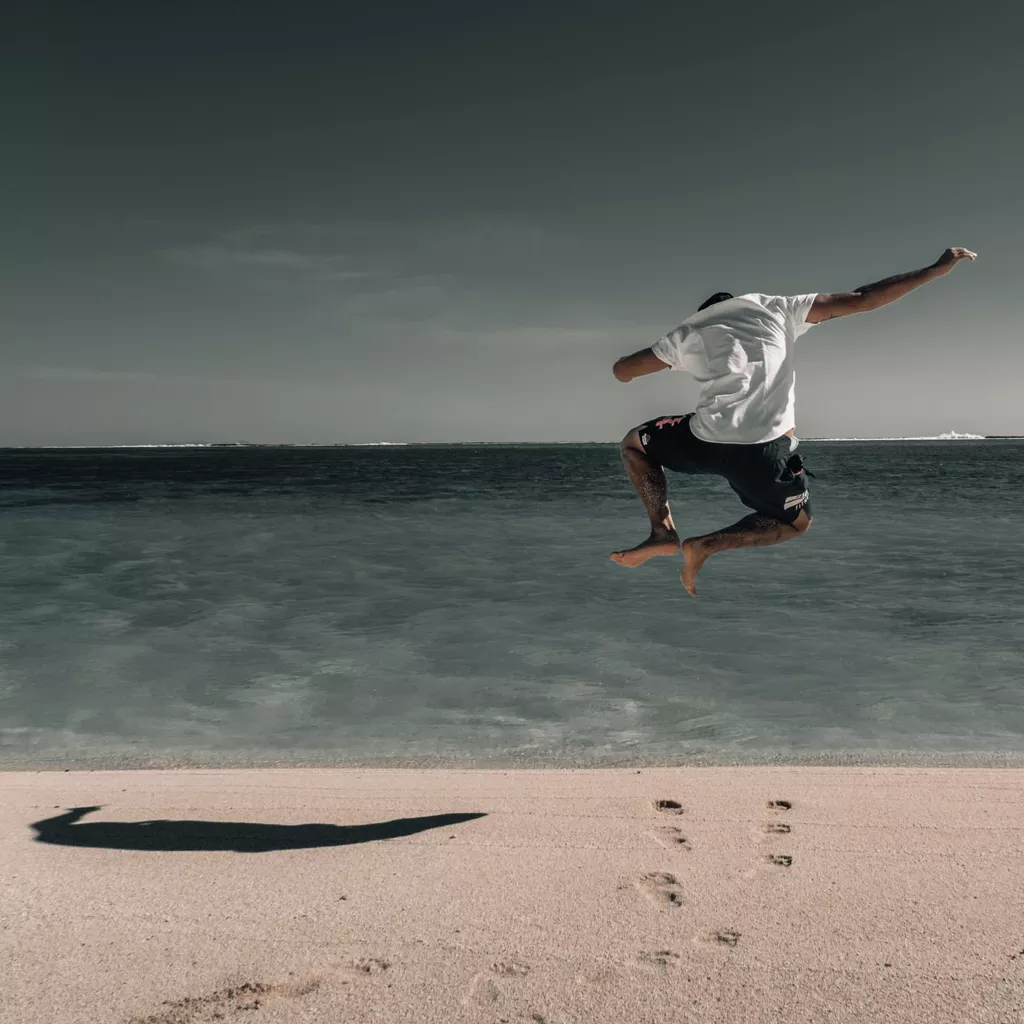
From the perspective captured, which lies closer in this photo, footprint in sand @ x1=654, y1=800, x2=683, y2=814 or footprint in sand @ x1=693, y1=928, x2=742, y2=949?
footprint in sand @ x1=693, y1=928, x2=742, y2=949

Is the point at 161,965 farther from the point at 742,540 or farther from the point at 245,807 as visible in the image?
the point at 742,540

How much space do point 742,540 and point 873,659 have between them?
23.4 feet

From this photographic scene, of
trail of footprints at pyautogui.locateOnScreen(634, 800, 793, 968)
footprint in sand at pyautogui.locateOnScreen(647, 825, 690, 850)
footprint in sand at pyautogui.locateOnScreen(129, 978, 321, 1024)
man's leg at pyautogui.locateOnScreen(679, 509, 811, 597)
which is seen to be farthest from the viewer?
footprint in sand at pyautogui.locateOnScreen(647, 825, 690, 850)

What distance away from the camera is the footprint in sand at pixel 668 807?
598cm

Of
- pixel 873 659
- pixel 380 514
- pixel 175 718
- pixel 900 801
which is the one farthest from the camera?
pixel 380 514

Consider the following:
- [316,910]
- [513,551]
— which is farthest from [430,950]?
[513,551]

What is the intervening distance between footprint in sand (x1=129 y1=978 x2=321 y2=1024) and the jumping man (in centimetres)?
307

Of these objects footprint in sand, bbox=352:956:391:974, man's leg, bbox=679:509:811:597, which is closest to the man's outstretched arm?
man's leg, bbox=679:509:811:597

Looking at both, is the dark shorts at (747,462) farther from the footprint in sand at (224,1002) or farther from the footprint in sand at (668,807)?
the footprint in sand at (224,1002)

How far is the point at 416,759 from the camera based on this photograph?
26.1 feet

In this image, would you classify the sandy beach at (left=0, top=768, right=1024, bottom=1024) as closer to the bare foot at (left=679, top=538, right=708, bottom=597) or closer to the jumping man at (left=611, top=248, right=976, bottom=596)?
the bare foot at (left=679, top=538, right=708, bottom=597)

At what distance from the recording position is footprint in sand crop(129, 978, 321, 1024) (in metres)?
3.65

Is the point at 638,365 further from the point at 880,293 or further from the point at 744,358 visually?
the point at 880,293

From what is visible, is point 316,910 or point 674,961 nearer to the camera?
point 674,961
